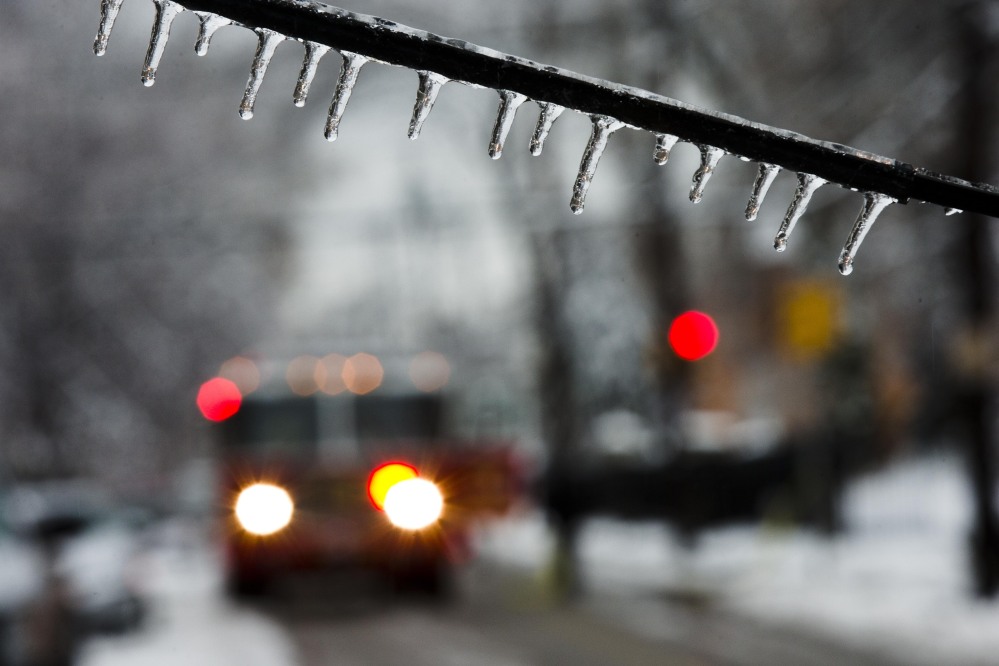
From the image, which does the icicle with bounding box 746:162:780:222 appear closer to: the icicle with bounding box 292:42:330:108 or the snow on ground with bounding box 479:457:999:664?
the icicle with bounding box 292:42:330:108

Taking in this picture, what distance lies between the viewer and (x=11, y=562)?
9469 mm

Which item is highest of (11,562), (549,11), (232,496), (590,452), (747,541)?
(549,11)

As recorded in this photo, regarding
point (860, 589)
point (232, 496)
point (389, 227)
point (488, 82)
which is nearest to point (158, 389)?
point (389, 227)

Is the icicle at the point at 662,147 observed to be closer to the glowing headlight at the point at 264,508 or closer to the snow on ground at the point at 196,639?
the snow on ground at the point at 196,639

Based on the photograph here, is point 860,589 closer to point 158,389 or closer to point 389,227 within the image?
point 389,227


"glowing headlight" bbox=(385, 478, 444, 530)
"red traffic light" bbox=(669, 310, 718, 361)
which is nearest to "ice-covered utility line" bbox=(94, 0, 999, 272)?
"glowing headlight" bbox=(385, 478, 444, 530)

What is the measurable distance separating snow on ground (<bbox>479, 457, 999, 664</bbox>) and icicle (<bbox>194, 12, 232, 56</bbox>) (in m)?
8.48

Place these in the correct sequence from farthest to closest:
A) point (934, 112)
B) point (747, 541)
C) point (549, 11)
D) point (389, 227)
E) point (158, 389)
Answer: point (158, 389), point (389, 227), point (747, 541), point (549, 11), point (934, 112)

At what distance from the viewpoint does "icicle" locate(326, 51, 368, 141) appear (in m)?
2.43

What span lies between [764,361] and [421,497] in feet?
120

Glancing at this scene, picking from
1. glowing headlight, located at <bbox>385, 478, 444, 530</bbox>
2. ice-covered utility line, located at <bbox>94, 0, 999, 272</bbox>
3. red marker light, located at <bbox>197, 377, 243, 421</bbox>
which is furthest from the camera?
red marker light, located at <bbox>197, 377, 243, 421</bbox>

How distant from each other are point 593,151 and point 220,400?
13.7 m

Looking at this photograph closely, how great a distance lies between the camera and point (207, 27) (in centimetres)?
243

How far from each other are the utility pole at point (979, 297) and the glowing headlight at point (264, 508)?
22.4ft
